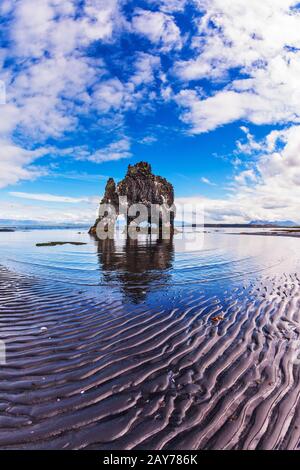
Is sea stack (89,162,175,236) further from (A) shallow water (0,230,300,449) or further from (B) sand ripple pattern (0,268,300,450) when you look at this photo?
(B) sand ripple pattern (0,268,300,450)

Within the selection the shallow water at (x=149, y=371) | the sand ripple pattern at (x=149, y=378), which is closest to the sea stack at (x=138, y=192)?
the shallow water at (x=149, y=371)

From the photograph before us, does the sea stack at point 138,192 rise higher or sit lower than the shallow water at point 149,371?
higher

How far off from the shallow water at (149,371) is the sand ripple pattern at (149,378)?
0.02 metres

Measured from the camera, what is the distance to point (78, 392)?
201 inches

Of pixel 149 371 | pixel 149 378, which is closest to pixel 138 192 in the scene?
pixel 149 371

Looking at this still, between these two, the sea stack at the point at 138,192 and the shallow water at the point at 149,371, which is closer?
the shallow water at the point at 149,371

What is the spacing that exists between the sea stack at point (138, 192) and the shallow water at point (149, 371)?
92.7 metres

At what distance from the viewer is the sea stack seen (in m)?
105

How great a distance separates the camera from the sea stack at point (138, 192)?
10488 cm

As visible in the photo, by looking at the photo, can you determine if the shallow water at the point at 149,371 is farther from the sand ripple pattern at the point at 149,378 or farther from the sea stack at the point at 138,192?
the sea stack at the point at 138,192

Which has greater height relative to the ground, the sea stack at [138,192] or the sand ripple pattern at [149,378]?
the sea stack at [138,192]

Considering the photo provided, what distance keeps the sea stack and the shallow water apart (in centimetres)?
9271

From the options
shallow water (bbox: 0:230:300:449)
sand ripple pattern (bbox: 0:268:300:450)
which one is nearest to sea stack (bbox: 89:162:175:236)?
shallow water (bbox: 0:230:300:449)

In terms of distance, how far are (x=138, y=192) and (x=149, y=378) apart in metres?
102
